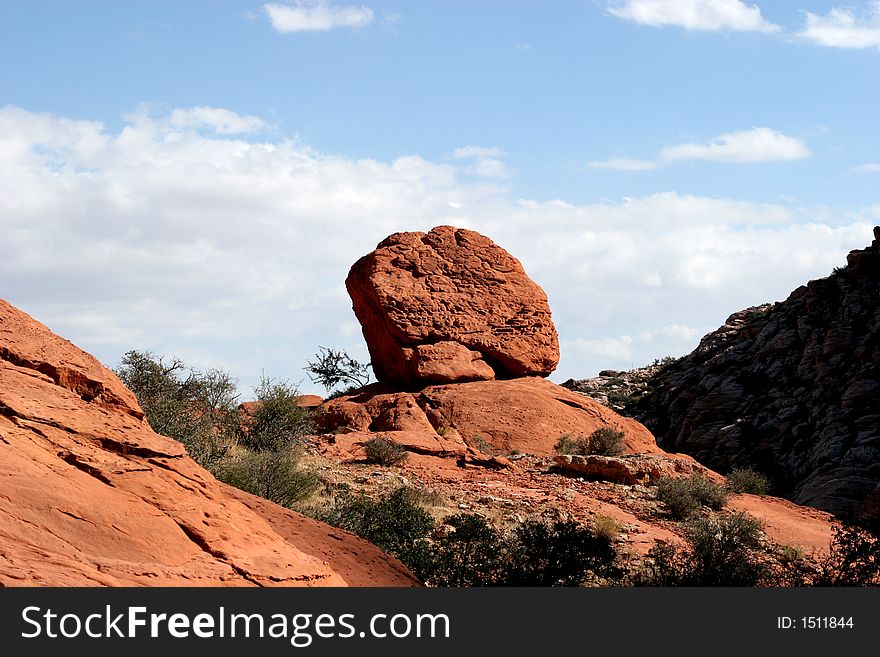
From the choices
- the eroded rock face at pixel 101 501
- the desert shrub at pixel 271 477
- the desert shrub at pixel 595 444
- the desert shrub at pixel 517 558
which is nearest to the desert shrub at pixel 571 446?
the desert shrub at pixel 595 444

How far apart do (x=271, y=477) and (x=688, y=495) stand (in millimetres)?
7897

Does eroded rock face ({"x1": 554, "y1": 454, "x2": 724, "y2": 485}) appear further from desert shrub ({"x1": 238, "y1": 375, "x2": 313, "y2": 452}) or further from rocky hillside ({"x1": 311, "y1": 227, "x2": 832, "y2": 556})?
desert shrub ({"x1": 238, "y1": 375, "x2": 313, "y2": 452})

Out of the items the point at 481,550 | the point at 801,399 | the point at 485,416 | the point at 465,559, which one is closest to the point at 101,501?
the point at 465,559

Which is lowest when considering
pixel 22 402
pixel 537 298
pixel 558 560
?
pixel 558 560

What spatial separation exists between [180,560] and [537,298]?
2358 cm

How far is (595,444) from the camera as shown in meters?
23.2

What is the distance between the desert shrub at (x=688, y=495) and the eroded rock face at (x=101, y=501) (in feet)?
31.5

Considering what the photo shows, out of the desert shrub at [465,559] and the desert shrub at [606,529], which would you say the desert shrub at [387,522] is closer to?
the desert shrub at [465,559]

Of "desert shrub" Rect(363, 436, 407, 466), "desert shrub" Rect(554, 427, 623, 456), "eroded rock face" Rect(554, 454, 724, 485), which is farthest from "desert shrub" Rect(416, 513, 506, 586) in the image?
"desert shrub" Rect(554, 427, 623, 456)

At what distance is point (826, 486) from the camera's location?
24.2 m

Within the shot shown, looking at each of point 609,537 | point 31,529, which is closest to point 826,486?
point 609,537

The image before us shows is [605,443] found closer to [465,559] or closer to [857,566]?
[857,566]

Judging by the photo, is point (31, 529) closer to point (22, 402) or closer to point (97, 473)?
point (97, 473)

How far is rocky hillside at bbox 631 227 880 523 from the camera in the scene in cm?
2600
